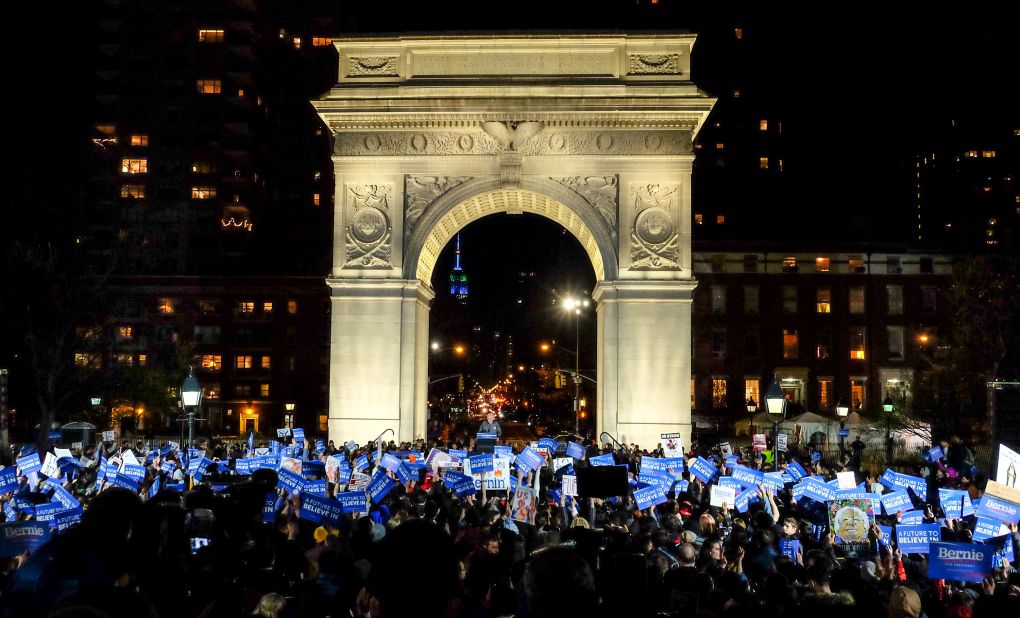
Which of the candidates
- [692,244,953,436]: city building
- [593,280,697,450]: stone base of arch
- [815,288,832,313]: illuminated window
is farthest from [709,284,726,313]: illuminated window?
[593,280,697,450]: stone base of arch

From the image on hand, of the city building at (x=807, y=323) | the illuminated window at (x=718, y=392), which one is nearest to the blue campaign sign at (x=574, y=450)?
the city building at (x=807, y=323)

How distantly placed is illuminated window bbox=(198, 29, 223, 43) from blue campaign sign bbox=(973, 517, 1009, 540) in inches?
3085

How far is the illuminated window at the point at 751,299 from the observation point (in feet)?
182

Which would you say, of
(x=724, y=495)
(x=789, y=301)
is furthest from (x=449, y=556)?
(x=789, y=301)

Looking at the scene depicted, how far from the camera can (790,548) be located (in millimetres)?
10023

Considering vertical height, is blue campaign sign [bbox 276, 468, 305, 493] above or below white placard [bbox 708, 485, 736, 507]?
above

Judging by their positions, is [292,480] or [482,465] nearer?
[292,480]

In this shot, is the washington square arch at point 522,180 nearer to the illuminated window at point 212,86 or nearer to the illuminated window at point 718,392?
the illuminated window at point 718,392

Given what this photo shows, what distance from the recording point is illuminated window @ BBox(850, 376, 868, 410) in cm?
5541

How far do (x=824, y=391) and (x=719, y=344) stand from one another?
7.57 meters

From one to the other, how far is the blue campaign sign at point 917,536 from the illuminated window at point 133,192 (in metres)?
75.3

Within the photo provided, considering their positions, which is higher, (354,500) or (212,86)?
(212,86)

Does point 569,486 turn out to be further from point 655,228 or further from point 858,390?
point 858,390

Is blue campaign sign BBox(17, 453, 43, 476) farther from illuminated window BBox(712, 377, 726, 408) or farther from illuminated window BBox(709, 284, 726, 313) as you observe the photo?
illuminated window BBox(709, 284, 726, 313)
